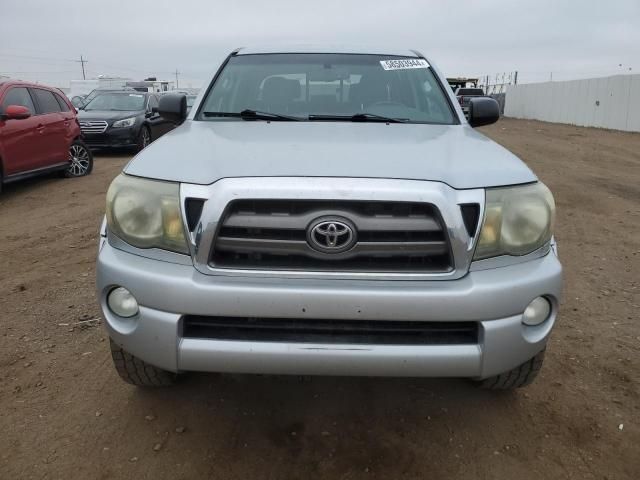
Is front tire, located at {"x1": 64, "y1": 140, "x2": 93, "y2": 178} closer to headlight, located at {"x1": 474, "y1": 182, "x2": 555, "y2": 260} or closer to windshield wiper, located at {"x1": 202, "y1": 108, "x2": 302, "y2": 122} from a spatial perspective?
windshield wiper, located at {"x1": 202, "y1": 108, "x2": 302, "y2": 122}

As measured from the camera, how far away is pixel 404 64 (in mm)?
3709

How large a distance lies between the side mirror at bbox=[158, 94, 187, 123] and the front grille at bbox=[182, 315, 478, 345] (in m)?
2.13

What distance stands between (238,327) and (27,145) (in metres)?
7.26

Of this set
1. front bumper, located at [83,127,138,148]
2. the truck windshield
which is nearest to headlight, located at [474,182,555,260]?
front bumper, located at [83,127,138,148]

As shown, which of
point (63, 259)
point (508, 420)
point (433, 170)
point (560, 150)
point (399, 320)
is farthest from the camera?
point (560, 150)

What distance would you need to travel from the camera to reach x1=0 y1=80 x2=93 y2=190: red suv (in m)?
7.56

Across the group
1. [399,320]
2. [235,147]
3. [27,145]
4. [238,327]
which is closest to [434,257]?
[399,320]

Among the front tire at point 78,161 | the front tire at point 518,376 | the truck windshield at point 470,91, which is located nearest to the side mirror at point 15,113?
the front tire at point 78,161

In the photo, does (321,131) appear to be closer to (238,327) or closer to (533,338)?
(238,327)

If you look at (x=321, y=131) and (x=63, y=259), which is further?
(x=63, y=259)

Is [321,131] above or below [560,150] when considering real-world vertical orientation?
above

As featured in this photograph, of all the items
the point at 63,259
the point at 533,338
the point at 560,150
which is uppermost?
the point at 533,338

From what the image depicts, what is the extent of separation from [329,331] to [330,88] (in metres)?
1.90

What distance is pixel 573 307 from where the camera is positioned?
403 centimetres
